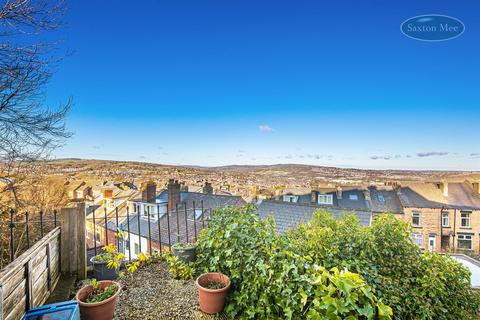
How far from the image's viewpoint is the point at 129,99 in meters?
8.14

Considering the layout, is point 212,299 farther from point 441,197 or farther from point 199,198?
point 441,197

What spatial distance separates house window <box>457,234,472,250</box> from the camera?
1731cm

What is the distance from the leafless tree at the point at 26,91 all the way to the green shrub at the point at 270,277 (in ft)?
14.6

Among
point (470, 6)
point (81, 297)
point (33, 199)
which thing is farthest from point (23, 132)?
point (470, 6)

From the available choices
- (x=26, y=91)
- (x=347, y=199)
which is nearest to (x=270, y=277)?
(x=26, y=91)

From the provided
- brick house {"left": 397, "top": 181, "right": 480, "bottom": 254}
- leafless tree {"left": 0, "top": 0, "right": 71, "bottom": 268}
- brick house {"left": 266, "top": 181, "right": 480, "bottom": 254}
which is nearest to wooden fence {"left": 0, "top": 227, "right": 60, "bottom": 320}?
leafless tree {"left": 0, "top": 0, "right": 71, "bottom": 268}

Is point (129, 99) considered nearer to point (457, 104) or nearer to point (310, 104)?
point (310, 104)

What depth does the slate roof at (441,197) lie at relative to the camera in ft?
57.9

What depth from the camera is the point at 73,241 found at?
323cm

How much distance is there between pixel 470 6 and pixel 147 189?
563 inches

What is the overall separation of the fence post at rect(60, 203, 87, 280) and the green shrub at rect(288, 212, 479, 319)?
3010mm

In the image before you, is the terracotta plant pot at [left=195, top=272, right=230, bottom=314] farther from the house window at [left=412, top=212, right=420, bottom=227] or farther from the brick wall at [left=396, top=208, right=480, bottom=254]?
the house window at [left=412, top=212, right=420, bottom=227]

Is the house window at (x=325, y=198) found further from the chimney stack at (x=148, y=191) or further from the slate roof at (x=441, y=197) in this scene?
the chimney stack at (x=148, y=191)

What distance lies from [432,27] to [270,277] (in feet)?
21.4
